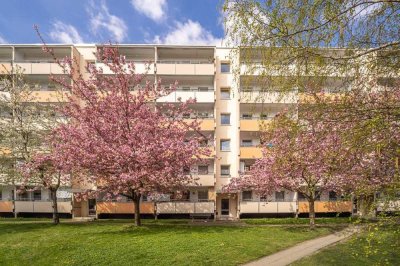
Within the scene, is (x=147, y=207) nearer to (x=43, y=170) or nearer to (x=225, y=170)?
(x=225, y=170)

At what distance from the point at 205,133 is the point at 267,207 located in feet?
30.4

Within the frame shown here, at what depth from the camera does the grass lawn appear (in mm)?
14250

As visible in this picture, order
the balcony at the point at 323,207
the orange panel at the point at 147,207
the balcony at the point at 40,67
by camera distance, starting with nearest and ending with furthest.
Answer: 1. the balcony at the point at 323,207
2. the orange panel at the point at 147,207
3. the balcony at the point at 40,67

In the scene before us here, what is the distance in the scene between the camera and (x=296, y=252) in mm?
15969

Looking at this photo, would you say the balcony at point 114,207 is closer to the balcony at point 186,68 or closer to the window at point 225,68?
the balcony at point 186,68

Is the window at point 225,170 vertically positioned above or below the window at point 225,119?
below

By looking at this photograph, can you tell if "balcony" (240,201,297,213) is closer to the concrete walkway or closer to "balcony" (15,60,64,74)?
the concrete walkway

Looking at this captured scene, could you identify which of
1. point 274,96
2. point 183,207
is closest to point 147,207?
point 183,207

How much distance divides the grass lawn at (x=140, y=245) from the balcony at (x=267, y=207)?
32.8 feet

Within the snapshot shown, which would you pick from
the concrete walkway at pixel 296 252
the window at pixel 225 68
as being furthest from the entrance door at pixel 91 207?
the concrete walkway at pixel 296 252

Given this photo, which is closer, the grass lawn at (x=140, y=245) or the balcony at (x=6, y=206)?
the grass lawn at (x=140, y=245)

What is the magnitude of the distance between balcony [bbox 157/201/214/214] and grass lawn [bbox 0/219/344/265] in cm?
1008

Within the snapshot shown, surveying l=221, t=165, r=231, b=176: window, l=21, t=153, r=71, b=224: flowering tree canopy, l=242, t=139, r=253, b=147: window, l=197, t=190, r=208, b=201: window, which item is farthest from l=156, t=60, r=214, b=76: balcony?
l=21, t=153, r=71, b=224: flowering tree canopy

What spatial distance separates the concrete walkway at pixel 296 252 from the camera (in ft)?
46.3
